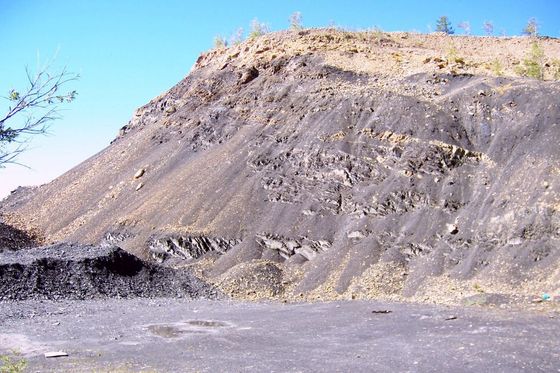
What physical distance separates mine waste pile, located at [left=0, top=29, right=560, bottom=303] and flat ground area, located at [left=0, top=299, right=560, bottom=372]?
2.86 m

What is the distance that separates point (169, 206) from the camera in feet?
99.3

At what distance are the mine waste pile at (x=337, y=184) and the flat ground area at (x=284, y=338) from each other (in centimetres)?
286

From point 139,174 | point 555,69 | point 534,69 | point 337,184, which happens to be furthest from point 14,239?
point 555,69

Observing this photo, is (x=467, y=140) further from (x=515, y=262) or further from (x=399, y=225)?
(x=515, y=262)

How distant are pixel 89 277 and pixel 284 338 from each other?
1173 cm

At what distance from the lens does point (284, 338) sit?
14344mm

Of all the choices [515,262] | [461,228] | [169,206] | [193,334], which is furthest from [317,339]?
[169,206]

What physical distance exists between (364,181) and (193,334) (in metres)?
13.2

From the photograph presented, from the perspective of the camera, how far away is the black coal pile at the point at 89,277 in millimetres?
22281

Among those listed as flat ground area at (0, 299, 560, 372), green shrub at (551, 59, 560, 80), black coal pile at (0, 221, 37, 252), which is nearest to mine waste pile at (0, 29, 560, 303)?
green shrub at (551, 59, 560, 80)

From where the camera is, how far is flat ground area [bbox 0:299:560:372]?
11273mm

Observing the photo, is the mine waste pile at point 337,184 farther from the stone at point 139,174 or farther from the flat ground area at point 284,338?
the flat ground area at point 284,338

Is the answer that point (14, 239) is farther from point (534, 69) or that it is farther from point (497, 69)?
point (534, 69)

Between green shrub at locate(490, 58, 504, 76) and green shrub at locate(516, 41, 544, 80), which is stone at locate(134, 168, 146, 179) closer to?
green shrub at locate(490, 58, 504, 76)
